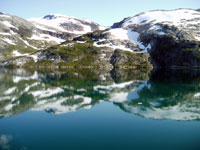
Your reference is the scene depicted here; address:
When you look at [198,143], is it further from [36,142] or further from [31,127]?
[31,127]

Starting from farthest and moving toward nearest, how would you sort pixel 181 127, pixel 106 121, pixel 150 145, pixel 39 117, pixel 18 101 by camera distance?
pixel 18 101, pixel 39 117, pixel 106 121, pixel 181 127, pixel 150 145

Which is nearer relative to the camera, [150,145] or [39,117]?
[150,145]

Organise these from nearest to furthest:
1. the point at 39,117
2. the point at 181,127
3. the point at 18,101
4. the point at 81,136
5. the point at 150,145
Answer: the point at 150,145
the point at 81,136
the point at 181,127
the point at 39,117
the point at 18,101

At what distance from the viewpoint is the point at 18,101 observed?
4400 cm

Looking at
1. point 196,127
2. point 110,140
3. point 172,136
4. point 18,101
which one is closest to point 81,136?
point 110,140

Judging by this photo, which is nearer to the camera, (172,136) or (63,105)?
(172,136)

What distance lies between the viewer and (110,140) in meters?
22.0

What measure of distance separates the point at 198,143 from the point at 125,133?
8.35 metres

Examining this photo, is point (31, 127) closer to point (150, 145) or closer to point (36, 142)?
point (36, 142)

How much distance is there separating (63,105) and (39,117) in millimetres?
9168

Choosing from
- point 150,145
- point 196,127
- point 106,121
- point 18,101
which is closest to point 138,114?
point 106,121

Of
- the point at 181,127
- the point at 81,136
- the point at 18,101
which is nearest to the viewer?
the point at 81,136

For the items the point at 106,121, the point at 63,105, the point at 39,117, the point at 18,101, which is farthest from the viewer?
the point at 18,101

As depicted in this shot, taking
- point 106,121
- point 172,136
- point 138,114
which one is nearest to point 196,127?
point 172,136
